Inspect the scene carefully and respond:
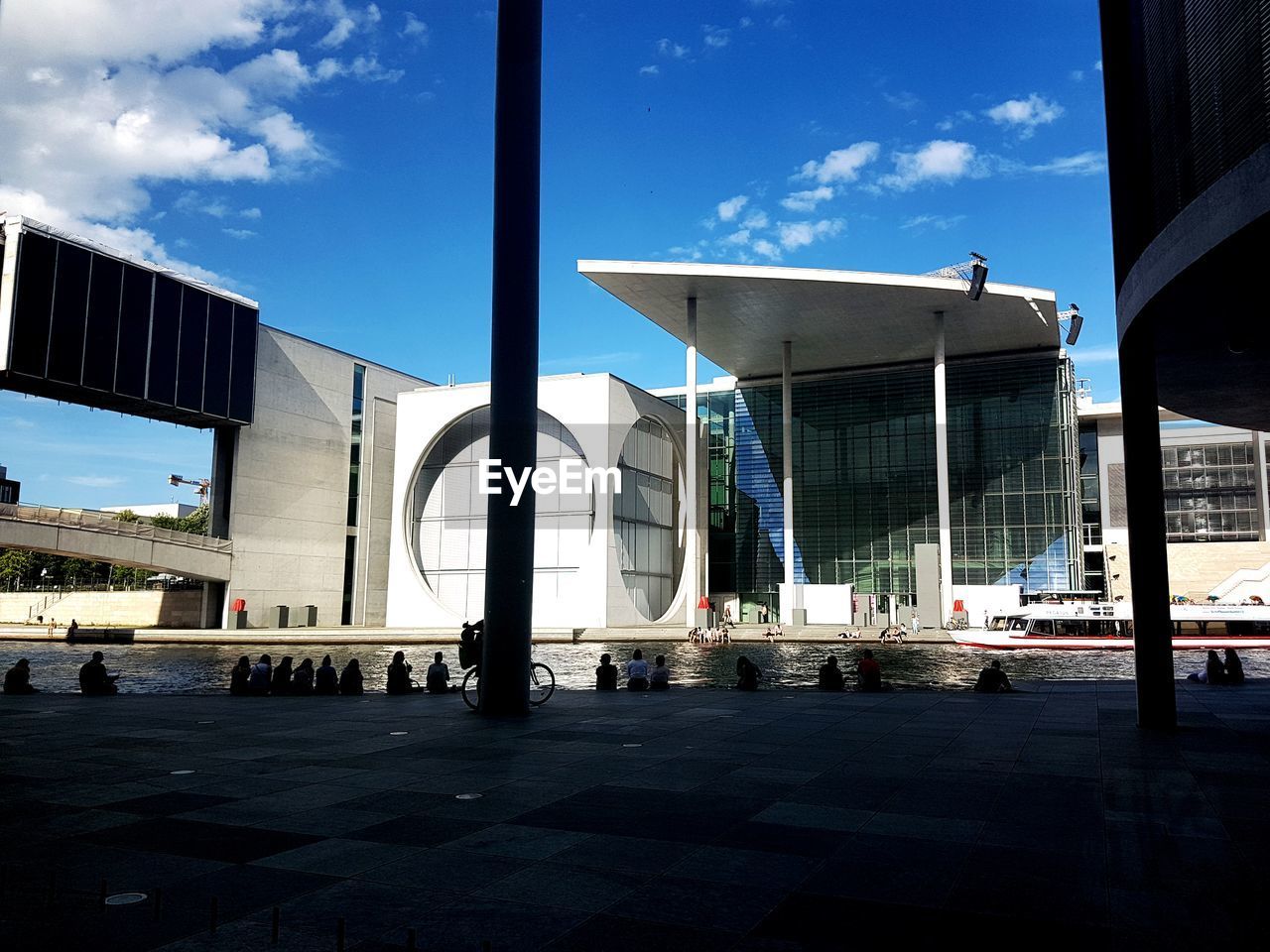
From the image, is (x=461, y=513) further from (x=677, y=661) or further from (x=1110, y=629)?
(x=1110, y=629)

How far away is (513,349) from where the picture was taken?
14805mm

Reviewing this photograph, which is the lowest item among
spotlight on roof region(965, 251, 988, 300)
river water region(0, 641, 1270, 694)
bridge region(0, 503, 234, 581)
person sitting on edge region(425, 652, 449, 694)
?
river water region(0, 641, 1270, 694)

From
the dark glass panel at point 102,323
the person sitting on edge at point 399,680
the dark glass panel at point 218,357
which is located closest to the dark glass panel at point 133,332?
the dark glass panel at point 102,323

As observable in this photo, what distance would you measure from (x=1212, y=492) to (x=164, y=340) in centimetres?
7583

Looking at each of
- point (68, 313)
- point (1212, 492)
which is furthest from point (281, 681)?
point (1212, 492)

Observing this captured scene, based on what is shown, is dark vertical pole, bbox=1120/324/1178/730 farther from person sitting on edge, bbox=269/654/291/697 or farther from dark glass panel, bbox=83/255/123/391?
dark glass panel, bbox=83/255/123/391

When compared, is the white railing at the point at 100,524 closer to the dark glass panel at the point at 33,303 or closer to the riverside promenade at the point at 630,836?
the dark glass panel at the point at 33,303

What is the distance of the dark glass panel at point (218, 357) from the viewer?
48844mm

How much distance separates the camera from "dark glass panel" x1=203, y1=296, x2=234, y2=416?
48.8 m

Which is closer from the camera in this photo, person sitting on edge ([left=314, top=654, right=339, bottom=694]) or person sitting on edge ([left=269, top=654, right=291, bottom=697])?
person sitting on edge ([left=314, top=654, right=339, bottom=694])

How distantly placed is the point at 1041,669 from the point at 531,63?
2317cm

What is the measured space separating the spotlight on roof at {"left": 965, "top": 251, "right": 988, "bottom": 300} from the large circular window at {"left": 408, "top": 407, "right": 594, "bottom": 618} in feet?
67.4

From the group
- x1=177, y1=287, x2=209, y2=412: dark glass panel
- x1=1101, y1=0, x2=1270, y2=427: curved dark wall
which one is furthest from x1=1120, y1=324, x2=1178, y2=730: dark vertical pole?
x1=177, y1=287, x2=209, y2=412: dark glass panel

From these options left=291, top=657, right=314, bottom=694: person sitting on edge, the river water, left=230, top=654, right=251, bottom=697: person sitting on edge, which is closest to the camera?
left=230, top=654, right=251, bottom=697: person sitting on edge
